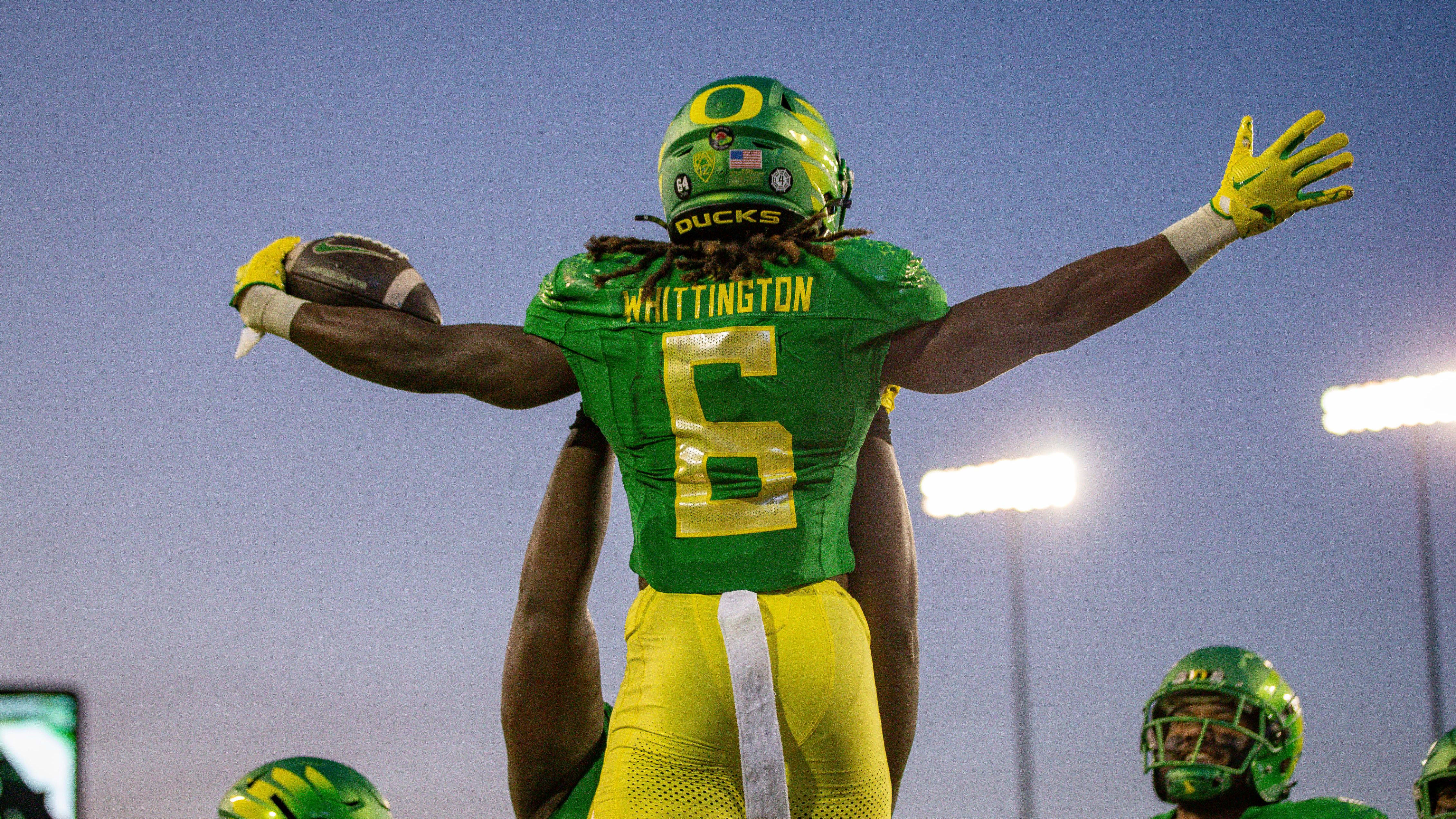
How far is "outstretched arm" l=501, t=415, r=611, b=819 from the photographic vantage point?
367 centimetres

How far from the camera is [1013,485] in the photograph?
57.8ft

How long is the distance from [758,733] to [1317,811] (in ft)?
5.72

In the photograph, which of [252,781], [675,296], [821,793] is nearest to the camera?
[821,793]

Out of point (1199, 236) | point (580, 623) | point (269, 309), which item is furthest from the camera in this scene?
point (580, 623)

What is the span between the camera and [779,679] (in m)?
2.96

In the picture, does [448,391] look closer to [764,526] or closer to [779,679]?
[764,526]

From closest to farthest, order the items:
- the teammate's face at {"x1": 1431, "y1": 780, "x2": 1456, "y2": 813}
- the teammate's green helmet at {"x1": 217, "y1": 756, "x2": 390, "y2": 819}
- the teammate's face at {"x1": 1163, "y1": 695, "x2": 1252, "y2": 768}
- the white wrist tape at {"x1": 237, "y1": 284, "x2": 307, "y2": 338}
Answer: the white wrist tape at {"x1": 237, "y1": 284, "x2": 307, "y2": 338}
the teammate's face at {"x1": 1163, "y1": 695, "x2": 1252, "y2": 768}
the teammate's face at {"x1": 1431, "y1": 780, "x2": 1456, "y2": 813}
the teammate's green helmet at {"x1": 217, "y1": 756, "x2": 390, "y2": 819}

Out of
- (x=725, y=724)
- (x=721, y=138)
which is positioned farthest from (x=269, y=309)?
(x=725, y=724)

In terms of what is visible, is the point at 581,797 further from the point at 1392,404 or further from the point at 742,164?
the point at 1392,404

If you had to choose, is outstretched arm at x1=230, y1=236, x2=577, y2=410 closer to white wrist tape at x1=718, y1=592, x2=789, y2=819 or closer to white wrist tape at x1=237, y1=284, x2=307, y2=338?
white wrist tape at x1=237, y1=284, x2=307, y2=338

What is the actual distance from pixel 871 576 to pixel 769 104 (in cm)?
128

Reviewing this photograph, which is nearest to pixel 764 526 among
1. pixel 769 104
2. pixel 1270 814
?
pixel 769 104

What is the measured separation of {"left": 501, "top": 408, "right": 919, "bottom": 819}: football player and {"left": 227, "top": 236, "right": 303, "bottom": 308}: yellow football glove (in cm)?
90

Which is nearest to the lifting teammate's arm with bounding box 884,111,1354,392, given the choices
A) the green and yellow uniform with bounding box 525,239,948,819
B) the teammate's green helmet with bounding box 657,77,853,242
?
the green and yellow uniform with bounding box 525,239,948,819
